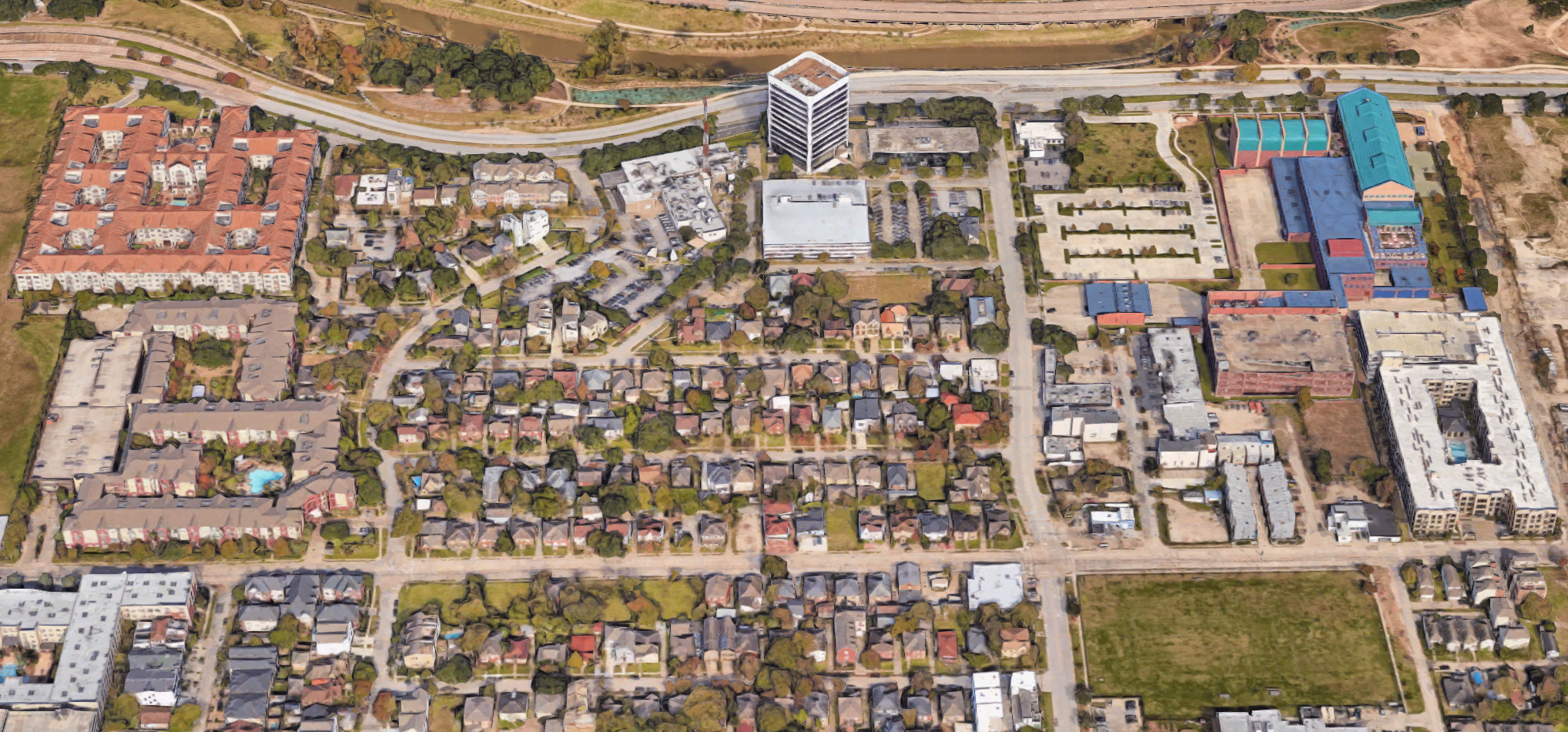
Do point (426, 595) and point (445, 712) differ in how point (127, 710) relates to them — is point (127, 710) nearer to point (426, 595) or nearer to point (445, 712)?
point (445, 712)

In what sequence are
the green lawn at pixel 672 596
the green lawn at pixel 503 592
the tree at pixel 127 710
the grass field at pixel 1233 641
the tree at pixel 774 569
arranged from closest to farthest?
the tree at pixel 127 710 → the grass field at pixel 1233 641 → the green lawn at pixel 672 596 → the green lawn at pixel 503 592 → the tree at pixel 774 569

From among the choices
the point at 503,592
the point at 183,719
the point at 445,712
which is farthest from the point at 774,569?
the point at 183,719

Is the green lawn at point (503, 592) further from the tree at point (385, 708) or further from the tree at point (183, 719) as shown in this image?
the tree at point (183, 719)

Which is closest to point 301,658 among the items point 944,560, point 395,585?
point 395,585

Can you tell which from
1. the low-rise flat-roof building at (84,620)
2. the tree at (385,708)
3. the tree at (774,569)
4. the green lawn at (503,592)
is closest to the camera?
the low-rise flat-roof building at (84,620)

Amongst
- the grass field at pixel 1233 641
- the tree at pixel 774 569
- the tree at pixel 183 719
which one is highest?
the tree at pixel 774 569

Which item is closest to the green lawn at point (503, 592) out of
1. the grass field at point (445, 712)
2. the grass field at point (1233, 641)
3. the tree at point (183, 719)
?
the grass field at point (445, 712)
